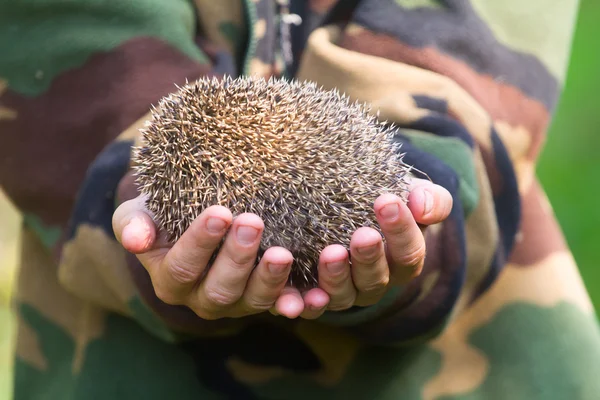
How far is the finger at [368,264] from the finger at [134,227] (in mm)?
381

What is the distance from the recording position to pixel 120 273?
1.44m

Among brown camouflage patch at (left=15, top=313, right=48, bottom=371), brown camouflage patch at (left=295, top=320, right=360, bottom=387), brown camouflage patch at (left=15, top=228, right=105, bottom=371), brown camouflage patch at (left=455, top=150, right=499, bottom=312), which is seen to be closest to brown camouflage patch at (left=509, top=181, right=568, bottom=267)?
brown camouflage patch at (left=455, top=150, right=499, bottom=312)

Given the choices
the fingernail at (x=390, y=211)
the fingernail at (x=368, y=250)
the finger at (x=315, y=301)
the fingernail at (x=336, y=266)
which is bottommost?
the finger at (x=315, y=301)

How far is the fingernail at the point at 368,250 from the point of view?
1120 mm

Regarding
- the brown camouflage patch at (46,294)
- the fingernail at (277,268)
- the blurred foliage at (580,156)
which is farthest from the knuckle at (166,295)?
the blurred foliage at (580,156)

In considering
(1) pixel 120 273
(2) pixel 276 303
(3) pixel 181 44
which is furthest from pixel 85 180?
(2) pixel 276 303

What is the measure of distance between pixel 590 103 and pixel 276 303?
159 inches

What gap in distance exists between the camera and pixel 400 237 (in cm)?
116

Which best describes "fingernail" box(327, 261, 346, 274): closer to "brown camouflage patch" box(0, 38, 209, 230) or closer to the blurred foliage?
"brown camouflage patch" box(0, 38, 209, 230)

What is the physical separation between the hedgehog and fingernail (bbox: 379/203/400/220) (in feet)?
0.36

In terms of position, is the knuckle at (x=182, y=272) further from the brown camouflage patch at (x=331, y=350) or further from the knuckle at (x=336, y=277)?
the brown camouflage patch at (x=331, y=350)

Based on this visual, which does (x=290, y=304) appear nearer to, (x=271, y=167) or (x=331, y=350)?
(x=271, y=167)

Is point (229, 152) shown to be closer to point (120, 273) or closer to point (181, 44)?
point (120, 273)

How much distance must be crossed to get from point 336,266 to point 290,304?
0.11m
